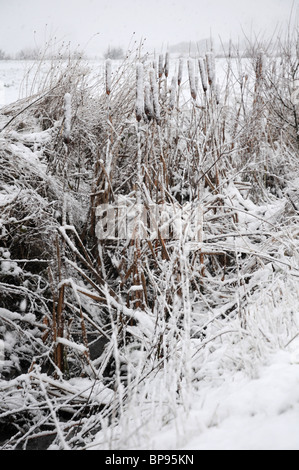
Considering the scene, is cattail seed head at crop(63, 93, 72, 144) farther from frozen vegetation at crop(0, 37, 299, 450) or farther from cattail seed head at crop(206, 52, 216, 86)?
cattail seed head at crop(206, 52, 216, 86)

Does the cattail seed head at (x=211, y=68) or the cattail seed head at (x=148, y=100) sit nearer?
the cattail seed head at (x=148, y=100)

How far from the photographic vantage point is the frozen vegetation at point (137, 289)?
3.70 ft

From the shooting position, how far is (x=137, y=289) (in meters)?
1.80

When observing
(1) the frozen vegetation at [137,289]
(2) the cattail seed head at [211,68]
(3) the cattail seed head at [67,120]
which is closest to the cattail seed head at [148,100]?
(1) the frozen vegetation at [137,289]

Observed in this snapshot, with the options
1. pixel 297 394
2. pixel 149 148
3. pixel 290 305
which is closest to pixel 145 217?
pixel 149 148

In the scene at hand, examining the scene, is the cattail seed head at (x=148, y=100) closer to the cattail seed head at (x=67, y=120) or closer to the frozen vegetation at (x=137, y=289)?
the frozen vegetation at (x=137, y=289)

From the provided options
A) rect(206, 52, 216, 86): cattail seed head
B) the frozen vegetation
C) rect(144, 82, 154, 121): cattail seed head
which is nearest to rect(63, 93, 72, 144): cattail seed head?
the frozen vegetation

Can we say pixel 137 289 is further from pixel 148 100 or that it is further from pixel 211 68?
pixel 211 68

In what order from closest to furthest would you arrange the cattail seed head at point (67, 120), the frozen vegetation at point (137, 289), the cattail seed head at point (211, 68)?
the frozen vegetation at point (137, 289) → the cattail seed head at point (67, 120) → the cattail seed head at point (211, 68)

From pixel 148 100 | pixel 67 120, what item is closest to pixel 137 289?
pixel 67 120

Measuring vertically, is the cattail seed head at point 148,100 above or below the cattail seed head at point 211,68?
below

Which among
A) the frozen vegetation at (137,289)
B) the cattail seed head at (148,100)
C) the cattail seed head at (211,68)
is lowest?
the frozen vegetation at (137,289)

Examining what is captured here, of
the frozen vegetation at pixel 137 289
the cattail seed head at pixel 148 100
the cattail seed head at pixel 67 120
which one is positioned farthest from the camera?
the cattail seed head at pixel 148 100

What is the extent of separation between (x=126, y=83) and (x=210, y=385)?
9.54 feet
